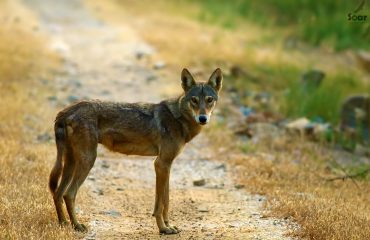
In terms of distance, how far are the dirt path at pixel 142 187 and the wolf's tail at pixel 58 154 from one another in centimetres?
69

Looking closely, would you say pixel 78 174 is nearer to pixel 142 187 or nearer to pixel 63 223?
pixel 63 223

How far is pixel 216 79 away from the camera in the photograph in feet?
31.0

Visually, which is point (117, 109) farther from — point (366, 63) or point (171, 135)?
point (366, 63)

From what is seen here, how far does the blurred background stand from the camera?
35.6ft

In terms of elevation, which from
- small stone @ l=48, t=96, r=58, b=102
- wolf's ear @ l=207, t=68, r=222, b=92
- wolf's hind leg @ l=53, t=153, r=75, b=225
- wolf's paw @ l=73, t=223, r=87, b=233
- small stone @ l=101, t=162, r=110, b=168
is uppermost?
wolf's ear @ l=207, t=68, r=222, b=92

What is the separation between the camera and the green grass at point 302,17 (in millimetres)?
Result: 27266

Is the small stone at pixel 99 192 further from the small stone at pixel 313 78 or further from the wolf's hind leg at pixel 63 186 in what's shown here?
the small stone at pixel 313 78

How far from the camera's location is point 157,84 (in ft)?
61.1

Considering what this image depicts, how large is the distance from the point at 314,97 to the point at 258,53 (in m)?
5.65

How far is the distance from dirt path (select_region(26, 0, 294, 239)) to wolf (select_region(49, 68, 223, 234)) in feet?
1.55

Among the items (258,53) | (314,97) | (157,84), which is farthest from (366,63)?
(157,84)

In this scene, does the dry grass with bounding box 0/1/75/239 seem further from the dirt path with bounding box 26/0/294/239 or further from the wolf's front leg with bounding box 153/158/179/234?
the wolf's front leg with bounding box 153/158/179/234

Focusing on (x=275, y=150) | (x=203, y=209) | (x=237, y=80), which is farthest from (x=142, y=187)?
(x=237, y=80)

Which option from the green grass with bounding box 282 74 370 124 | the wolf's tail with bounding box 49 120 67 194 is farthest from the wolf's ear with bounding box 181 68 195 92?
the green grass with bounding box 282 74 370 124
